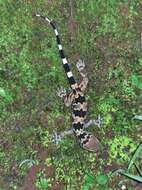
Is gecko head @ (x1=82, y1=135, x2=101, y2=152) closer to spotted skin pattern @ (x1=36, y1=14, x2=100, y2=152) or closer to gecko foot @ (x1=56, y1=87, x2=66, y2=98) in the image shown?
spotted skin pattern @ (x1=36, y1=14, x2=100, y2=152)

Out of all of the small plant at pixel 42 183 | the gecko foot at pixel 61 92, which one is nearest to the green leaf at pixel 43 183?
the small plant at pixel 42 183

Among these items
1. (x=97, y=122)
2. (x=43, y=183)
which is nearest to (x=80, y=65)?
(x=97, y=122)

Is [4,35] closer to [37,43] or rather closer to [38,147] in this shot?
[37,43]

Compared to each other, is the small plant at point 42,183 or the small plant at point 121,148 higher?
the small plant at point 121,148

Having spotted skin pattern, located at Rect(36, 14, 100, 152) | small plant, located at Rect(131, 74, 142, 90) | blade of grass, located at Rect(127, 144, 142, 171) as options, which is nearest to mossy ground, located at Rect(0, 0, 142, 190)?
small plant, located at Rect(131, 74, 142, 90)

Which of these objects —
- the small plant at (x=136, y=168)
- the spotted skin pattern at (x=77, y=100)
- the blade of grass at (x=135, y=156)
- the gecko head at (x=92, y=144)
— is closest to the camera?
the small plant at (x=136, y=168)

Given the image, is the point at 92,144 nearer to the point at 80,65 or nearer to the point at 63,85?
the point at 63,85

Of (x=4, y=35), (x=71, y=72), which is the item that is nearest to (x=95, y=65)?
(x=71, y=72)

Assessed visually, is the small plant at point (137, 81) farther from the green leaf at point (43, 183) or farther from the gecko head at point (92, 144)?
the green leaf at point (43, 183)
